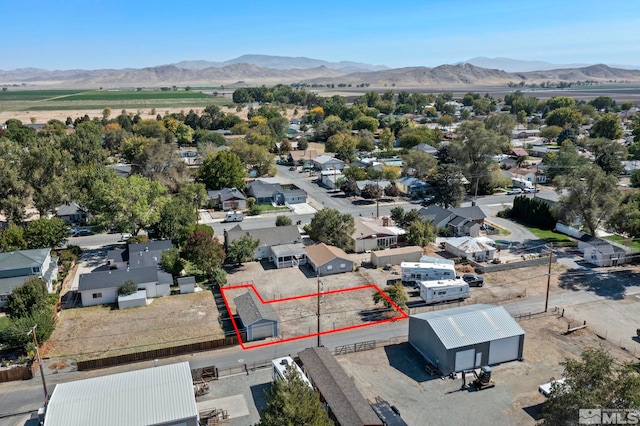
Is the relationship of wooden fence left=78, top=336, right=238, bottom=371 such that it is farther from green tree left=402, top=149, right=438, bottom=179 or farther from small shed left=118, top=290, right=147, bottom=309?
green tree left=402, top=149, right=438, bottom=179

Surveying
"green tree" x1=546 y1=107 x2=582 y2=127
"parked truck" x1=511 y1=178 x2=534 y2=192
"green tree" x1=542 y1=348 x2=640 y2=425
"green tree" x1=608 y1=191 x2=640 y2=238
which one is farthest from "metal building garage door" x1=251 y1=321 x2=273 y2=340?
"green tree" x1=546 y1=107 x2=582 y2=127

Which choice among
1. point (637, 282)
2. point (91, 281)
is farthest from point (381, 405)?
point (637, 282)

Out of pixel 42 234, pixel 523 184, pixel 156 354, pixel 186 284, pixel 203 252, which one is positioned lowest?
pixel 156 354

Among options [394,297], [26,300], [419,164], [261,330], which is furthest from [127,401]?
[419,164]

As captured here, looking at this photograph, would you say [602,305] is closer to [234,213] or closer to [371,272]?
[371,272]

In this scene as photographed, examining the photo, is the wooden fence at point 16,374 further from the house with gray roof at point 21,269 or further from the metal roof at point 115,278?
the house with gray roof at point 21,269

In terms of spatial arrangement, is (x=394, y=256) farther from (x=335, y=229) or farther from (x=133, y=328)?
(x=133, y=328)
